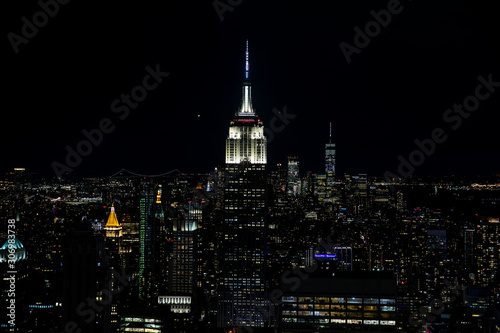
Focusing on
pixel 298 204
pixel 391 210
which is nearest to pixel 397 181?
pixel 391 210

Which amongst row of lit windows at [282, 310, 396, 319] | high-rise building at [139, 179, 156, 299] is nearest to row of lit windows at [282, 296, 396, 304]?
row of lit windows at [282, 310, 396, 319]

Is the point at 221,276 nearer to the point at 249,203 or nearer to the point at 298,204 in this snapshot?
the point at 249,203

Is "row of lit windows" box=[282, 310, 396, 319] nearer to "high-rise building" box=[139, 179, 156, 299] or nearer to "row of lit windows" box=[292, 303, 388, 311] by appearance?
"row of lit windows" box=[292, 303, 388, 311]

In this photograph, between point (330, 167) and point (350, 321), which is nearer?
point (350, 321)

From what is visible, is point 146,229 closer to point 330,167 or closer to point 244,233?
point 244,233

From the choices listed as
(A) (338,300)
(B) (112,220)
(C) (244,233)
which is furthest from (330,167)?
(A) (338,300)

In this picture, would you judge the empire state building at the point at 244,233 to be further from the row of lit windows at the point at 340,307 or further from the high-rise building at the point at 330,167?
the row of lit windows at the point at 340,307
